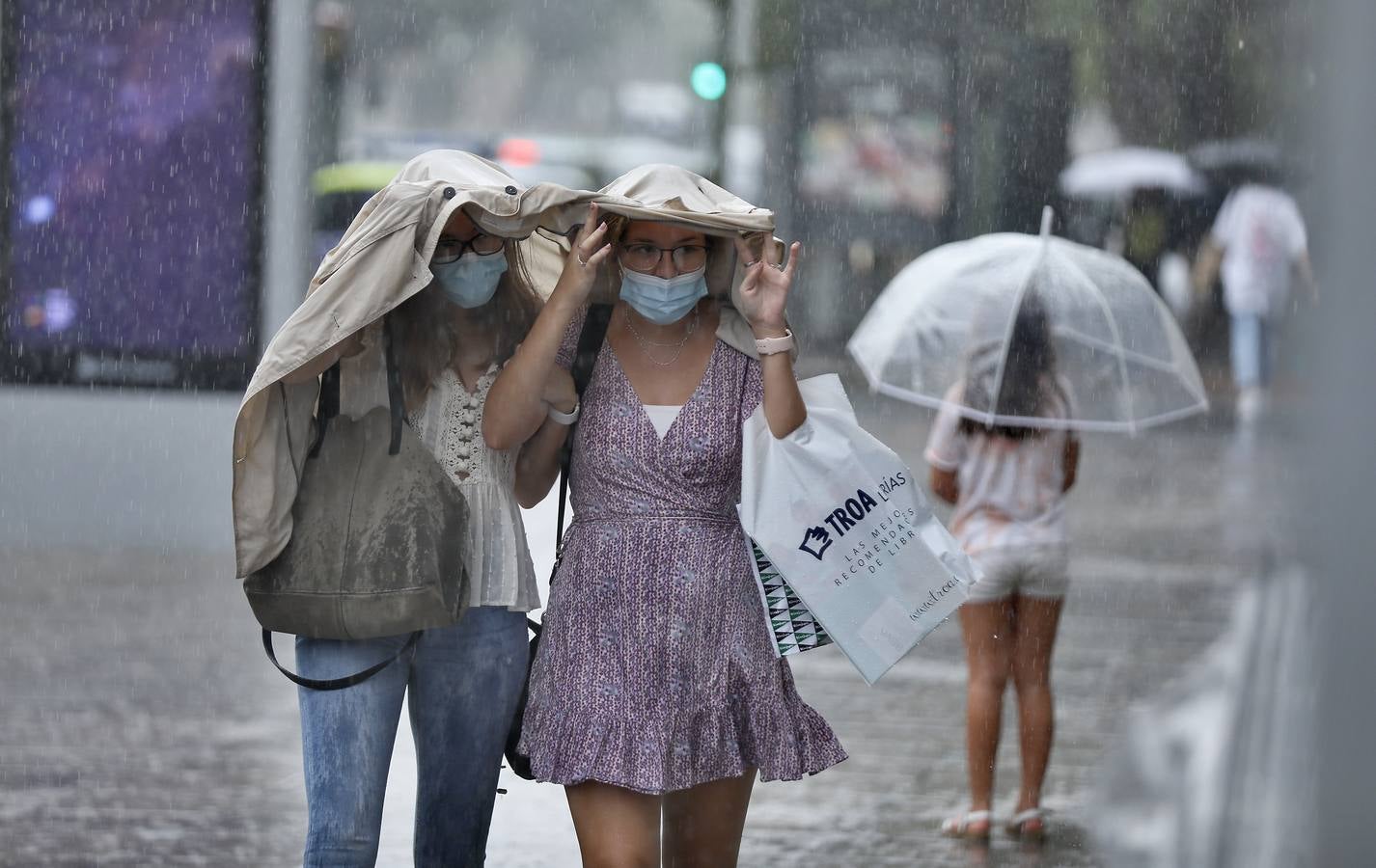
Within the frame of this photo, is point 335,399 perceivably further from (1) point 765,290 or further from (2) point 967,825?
(2) point 967,825

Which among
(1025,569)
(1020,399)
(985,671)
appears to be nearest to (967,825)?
(985,671)

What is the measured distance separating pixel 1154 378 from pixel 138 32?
670 centimetres

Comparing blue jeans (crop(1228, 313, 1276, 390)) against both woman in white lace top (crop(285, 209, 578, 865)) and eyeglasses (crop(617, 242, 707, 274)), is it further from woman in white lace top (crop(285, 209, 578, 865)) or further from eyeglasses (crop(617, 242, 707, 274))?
woman in white lace top (crop(285, 209, 578, 865))

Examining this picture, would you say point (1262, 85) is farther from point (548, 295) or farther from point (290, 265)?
point (548, 295)

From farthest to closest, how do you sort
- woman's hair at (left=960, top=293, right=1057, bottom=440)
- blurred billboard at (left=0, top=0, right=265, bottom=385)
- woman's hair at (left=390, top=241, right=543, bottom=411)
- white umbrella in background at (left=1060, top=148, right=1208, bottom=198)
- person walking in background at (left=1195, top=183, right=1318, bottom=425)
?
white umbrella in background at (left=1060, top=148, right=1208, bottom=198) < person walking in background at (left=1195, top=183, right=1318, bottom=425) < blurred billboard at (left=0, top=0, right=265, bottom=385) < woman's hair at (left=960, top=293, right=1057, bottom=440) < woman's hair at (left=390, top=241, right=543, bottom=411)

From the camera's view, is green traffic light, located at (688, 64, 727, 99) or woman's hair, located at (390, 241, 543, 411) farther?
green traffic light, located at (688, 64, 727, 99)

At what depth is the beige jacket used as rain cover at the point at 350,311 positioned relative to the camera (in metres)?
3.69

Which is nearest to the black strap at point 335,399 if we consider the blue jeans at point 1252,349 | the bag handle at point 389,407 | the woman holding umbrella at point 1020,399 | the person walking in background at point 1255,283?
the bag handle at point 389,407

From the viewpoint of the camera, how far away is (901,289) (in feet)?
20.6

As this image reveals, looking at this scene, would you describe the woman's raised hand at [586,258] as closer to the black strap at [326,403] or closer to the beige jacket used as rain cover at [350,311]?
the beige jacket used as rain cover at [350,311]

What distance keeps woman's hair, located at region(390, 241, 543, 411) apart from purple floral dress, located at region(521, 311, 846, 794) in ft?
0.53

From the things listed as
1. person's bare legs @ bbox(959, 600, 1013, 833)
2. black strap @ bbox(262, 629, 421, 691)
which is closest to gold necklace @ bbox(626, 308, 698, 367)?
black strap @ bbox(262, 629, 421, 691)

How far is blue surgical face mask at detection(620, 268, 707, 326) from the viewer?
387 cm

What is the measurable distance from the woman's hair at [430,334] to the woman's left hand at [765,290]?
490 millimetres
